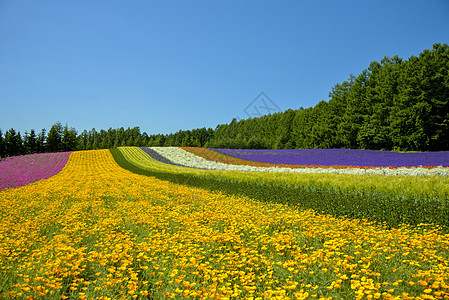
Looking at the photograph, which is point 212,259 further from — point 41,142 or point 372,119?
point 41,142

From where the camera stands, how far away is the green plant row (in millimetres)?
7648

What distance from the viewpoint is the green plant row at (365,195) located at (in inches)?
301

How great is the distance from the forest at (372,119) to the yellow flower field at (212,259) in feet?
110

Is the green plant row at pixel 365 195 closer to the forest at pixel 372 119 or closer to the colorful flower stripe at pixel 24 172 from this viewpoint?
the colorful flower stripe at pixel 24 172

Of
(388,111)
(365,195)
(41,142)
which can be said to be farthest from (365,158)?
(41,142)

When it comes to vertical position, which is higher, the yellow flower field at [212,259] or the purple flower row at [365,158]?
the purple flower row at [365,158]

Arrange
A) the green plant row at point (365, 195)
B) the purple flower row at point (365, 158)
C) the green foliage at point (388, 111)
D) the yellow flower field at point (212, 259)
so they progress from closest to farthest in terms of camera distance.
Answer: the yellow flower field at point (212, 259) < the green plant row at point (365, 195) < the purple flower row at point (365, 158) < the green foliage at point (388, 111)

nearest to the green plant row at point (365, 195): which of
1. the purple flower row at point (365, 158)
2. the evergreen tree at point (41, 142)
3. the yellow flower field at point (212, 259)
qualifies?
the yellow flower field at point (212, 259)

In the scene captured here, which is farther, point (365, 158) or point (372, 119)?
point (372, 119)

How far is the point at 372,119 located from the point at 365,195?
3575 cm

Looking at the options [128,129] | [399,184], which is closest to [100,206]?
[399,184]

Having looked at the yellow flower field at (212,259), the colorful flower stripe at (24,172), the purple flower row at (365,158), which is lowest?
the yellow flower field at (212,259)

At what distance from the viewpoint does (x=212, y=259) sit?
15.3 feet

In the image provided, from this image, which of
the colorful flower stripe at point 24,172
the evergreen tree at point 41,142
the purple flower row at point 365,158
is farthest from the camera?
the evergreen tree at point 41,142
